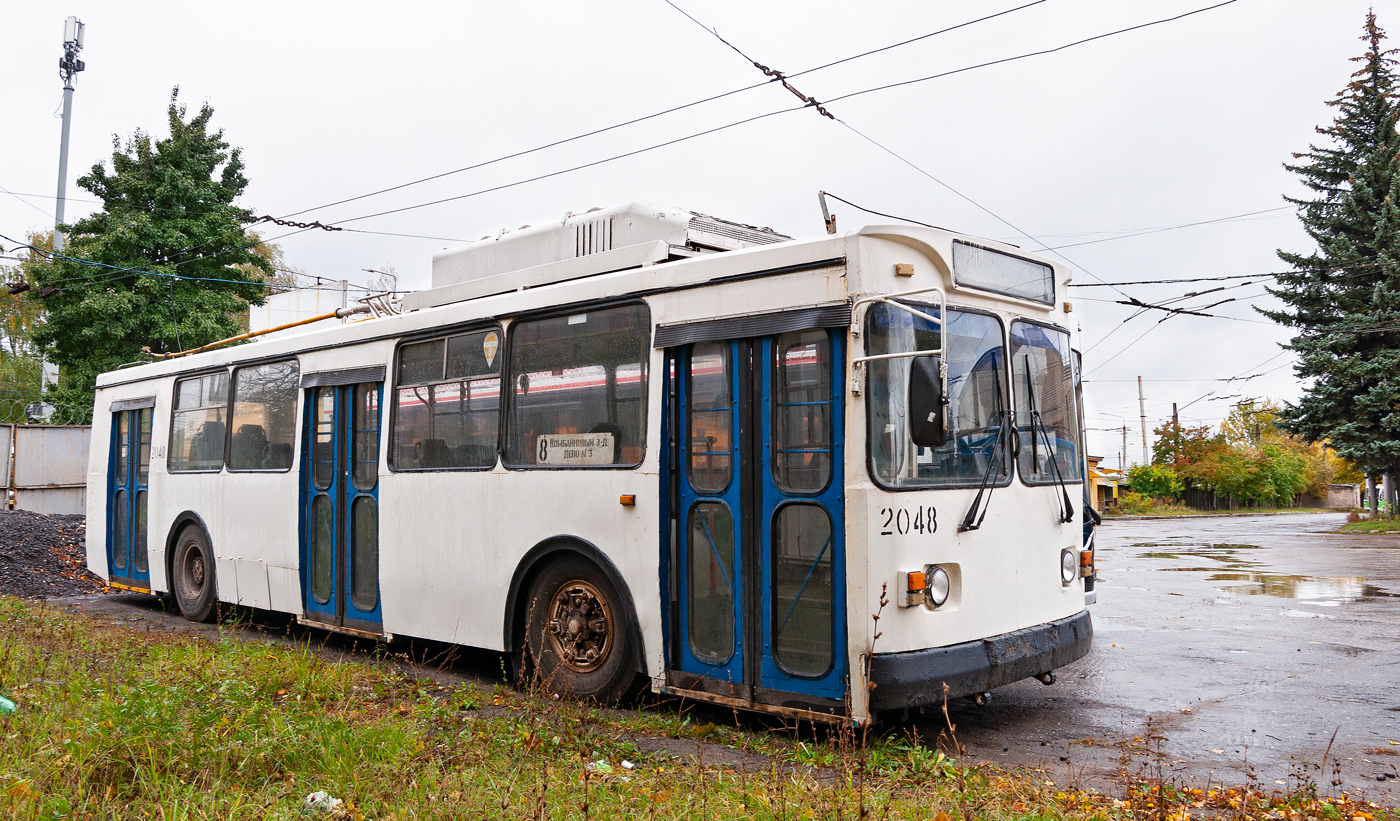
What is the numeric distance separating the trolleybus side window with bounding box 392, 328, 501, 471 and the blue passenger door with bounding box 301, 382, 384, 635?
443 millimetres

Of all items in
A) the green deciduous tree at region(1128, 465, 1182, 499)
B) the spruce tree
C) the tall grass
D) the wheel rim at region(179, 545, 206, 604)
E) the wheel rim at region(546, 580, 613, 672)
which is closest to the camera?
the tall grass

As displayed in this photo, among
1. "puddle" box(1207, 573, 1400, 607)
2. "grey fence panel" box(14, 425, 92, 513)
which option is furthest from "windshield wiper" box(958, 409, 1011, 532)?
"grey fence panel" box(14, 425, 92, 513)

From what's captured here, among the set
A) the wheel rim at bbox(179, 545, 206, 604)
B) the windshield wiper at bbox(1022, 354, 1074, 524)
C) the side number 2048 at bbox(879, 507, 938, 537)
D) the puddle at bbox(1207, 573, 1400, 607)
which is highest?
the windshield wiper at bbox(1022, 354, 1074, 524)

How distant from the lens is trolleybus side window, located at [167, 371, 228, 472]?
35.9ft

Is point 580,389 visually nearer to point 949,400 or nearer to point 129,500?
point 949,400

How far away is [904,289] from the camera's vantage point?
5.79 meters

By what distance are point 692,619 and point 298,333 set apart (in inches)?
230

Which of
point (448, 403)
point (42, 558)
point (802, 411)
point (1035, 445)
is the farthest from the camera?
point (42, 558)

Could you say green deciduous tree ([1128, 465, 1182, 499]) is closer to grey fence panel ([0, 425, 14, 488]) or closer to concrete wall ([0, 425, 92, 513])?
concrete wall ([0, 425, 92, 513])

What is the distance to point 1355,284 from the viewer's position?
3184cm

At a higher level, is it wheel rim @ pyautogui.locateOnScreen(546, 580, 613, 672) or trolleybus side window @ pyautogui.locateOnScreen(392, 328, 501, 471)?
trolleybus side window @ pyautogui.locateOnScreen(392, 328, 501, 471)

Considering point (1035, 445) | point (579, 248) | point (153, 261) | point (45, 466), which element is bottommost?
point (1035, 445)

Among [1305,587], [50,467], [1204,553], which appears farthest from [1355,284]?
[50,467]

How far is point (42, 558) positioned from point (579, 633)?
496 inches
